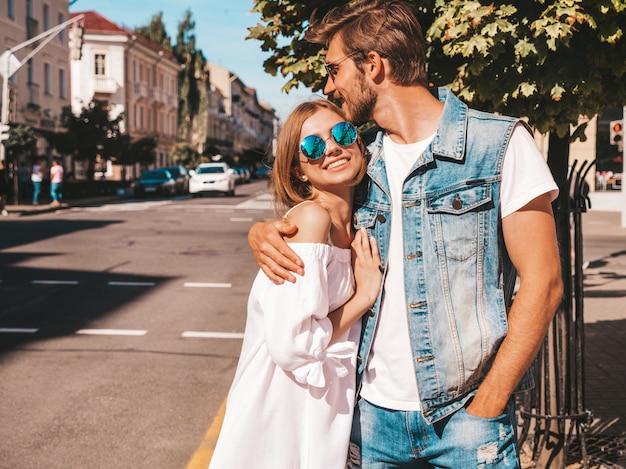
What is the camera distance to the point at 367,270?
2.14m

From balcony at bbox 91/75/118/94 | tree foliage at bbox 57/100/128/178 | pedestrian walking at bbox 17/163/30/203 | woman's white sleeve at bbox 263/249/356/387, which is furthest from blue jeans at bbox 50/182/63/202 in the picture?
balcony at bbox 91/75/118/94

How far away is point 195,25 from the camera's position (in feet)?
240

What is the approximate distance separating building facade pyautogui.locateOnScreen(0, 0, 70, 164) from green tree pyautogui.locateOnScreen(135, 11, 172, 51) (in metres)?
28.4

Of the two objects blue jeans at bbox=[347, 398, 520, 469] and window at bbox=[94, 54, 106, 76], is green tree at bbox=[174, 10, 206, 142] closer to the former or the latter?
window at bbox=[94, 54, 106, 76]

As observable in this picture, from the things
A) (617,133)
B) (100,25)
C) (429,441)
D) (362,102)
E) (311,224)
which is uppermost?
(100,25)

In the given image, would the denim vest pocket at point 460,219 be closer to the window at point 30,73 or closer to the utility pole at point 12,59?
the utility pole at point 12,59

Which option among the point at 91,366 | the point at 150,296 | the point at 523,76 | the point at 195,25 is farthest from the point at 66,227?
the point at 195,25

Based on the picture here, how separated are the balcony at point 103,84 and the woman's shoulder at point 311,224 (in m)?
59.5

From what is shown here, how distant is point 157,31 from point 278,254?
75.9 m

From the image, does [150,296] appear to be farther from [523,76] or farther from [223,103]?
[223,103]

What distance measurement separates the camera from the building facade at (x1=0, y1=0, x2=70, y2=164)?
36875 millimetres

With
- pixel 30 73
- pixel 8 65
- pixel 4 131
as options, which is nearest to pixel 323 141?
pixel 4 131

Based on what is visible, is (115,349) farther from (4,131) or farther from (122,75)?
(122,75)

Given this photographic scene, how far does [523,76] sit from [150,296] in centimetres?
763
